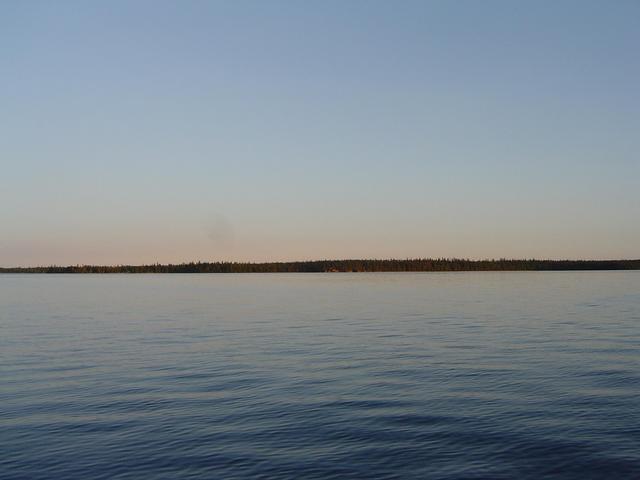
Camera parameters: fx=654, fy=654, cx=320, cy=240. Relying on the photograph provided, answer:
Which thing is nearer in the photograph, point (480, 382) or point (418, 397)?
point (418, 397)

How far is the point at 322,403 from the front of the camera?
78.4ft

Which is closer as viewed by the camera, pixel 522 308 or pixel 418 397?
pixel 418 397

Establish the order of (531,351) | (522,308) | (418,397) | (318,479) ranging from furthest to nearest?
1. (522,308)
2. (531,351)
3. (418,397)
4. (318,479)

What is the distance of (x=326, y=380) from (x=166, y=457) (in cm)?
1160

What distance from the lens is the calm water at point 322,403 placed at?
17188 millimetres

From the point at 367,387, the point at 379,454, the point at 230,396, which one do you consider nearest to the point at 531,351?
the point at 367,387

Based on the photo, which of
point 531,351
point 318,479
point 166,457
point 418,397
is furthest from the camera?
point 531,351

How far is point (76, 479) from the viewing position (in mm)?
16000

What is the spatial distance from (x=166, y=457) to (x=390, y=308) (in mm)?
54795

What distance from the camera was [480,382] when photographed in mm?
27656

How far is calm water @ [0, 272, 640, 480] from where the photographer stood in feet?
56.4

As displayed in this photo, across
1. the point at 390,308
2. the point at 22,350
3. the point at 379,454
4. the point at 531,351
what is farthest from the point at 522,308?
the point at 379,454

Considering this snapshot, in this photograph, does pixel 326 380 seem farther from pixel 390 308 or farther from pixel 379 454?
pixel 390 308

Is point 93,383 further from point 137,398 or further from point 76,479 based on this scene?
point 76,479
